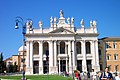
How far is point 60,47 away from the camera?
97438 millimetres

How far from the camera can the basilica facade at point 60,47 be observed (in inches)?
3676

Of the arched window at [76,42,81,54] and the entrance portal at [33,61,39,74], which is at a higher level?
the arched window at [76,42,81,54]

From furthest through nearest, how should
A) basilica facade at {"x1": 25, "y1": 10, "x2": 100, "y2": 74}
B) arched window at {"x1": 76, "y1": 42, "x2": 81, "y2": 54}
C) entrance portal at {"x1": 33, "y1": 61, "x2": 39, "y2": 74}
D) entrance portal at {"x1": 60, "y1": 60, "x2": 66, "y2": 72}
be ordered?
arched window at {"x1": 76, "y1": 42, "x2": 81, "y2": 54} → entrance portal at {"x1": 33, "y1": 61, "x2": 39, "y2": 74} → entrance portal at {"x1": 60, "y1": 60, "x2": 66, "y2": 72} → basilica facade at {"x1": 25, "y1": 10, "x2": 100, "y2": 74}

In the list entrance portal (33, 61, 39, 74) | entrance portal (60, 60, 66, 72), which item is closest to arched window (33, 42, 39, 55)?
entrance portal (33, 61, 39, 74)

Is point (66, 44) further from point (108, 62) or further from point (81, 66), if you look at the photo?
point (108, 62)

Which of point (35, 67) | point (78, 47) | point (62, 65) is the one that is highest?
point (78, 47)

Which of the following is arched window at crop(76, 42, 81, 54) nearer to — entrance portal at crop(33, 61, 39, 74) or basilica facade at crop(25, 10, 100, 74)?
basilica facade at crop(25, 10, 100, 74)

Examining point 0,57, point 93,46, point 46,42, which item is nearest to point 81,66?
point 93,46

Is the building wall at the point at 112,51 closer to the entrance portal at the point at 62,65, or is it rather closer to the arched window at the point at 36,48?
the entrance portal at the point at 62,65

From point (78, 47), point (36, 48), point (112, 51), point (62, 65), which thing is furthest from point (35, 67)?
point (112, 51)

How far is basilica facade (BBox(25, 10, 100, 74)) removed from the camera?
93.4 meters

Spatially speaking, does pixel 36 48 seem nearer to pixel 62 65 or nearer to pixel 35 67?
pixel 35 67

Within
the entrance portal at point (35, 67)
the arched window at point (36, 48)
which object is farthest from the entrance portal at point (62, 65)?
the arched window at point (36, 48)

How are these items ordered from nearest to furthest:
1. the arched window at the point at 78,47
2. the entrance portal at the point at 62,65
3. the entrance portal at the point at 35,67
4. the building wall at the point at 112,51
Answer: the entrance portal at the point at 62,65
the entrance portal at the point at 35,67
the arched window at the point at 78,47
the building wall at the point at 112,51
